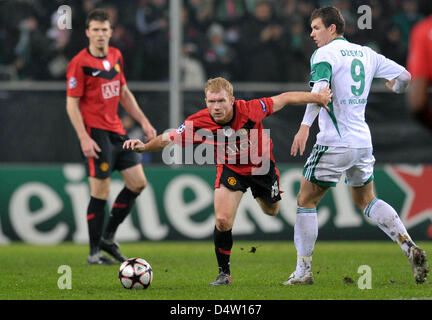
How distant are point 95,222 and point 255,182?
2.35 m

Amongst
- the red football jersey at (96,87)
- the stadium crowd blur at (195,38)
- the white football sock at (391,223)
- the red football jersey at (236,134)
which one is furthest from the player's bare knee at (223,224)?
the stadium crowd blur at (195,38)

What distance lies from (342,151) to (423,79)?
213 centimetres

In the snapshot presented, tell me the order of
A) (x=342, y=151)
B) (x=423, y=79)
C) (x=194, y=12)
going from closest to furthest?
1. (x=423, y=79)
2. (x=342, y=151)
3. (x=194, y=12)

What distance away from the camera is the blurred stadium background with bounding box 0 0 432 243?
464 inches

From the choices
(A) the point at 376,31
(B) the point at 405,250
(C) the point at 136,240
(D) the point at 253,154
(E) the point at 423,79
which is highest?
(A) the point at 376,31

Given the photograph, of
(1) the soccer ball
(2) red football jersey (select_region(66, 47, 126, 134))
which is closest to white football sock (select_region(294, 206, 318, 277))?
(1) the soccer ball

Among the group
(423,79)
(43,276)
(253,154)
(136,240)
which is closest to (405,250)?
(253,154)

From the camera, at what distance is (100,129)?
9.08 metres

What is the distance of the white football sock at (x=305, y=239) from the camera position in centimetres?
711

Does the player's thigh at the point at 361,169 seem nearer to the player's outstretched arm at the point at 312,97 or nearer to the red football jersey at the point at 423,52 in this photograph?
the player's outstretched arm at the point at 312,97

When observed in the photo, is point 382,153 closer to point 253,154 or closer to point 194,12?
point 194,12

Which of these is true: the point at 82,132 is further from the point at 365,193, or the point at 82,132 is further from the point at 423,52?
the point at 423,52

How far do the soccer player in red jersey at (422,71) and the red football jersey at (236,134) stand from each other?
208cm

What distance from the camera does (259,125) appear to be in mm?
7191
